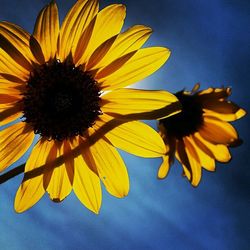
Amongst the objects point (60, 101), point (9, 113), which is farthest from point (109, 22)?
point (9, 113)

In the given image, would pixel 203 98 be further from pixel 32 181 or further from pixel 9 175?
pixel 9 175

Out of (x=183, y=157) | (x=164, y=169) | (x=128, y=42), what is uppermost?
(x=128, y=42)

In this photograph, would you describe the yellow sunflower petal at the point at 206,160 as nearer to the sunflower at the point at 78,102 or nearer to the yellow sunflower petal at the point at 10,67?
the sunflower at the point at 78,102

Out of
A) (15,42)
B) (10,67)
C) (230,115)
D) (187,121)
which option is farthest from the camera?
(187,121)

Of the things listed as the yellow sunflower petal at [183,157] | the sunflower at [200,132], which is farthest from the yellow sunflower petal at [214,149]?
the yellow sunflower petal at [183,157]

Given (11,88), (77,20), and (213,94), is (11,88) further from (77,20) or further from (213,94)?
(213,94)

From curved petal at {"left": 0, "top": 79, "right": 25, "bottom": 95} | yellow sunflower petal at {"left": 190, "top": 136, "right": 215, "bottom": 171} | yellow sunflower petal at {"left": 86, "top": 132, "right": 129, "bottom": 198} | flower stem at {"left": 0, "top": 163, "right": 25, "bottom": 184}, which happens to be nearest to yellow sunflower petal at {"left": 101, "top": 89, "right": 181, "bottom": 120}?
yellow sunflower petal at {"left": 86, "top": 132, "right": 129, "bottom": 198}

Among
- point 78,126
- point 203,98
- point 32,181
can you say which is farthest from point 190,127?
point 32,181

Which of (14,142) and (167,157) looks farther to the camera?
(167,157)
